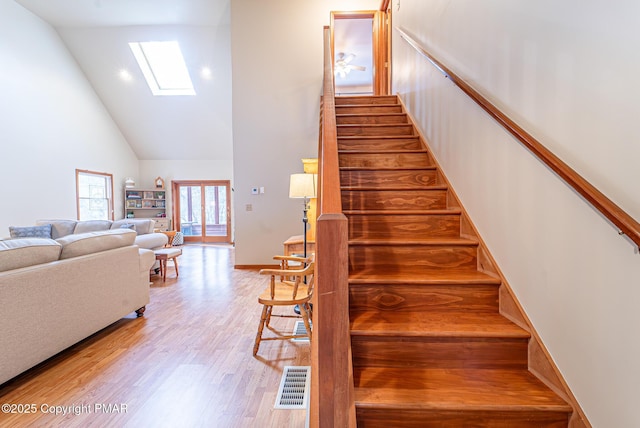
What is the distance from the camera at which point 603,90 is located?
1095 millimetres

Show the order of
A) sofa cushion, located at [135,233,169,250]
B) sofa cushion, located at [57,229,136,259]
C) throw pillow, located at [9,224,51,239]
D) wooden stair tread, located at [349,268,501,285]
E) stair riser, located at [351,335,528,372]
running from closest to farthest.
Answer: stair riser, located at [351,335,528,372] → wooden stair tread, located at [349,268,501,285] → sofa cushion, located at [57,229,136,259] → throw pillow, located at [9,224,51,239] → sofa cushion, located at [135,233,169,250]

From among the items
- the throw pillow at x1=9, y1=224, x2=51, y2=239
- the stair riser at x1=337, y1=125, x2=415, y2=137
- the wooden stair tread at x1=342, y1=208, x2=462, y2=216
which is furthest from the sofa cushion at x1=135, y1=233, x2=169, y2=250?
the wooden stair tread at x1=342, y1=208, x2=462, y2=216

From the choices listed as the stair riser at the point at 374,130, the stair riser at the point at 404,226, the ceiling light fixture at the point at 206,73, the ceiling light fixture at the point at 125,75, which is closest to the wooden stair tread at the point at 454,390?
the stair riser at the point at 404,226

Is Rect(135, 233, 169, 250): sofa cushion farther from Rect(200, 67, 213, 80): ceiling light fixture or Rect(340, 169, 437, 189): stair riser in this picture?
Rect(340, 169, 437, 189): stair riser

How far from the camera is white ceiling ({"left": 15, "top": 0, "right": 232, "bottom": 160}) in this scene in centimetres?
589

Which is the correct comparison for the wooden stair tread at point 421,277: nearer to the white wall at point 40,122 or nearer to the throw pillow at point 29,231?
the throw pillow at point 29,231

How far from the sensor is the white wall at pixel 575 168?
1.01 meters

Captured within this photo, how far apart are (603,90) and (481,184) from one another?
2.93ft

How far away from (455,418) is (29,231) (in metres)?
6.37

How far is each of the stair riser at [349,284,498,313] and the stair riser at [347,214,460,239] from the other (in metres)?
Answer: 0.49

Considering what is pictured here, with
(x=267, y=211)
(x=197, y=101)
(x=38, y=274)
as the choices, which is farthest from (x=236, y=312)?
(x=197, y=101)

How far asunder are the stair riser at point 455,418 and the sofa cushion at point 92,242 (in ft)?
8.17

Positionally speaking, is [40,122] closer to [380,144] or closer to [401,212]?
[380,144]

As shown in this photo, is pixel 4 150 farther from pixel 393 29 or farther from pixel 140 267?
pixel 393 29
